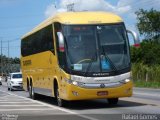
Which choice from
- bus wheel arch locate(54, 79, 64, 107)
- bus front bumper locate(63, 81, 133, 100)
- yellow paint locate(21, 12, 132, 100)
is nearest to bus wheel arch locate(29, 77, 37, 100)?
yellow paint locate(21, 12, 132, 100)

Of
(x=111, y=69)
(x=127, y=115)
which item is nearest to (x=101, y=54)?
(x=111, y=69)

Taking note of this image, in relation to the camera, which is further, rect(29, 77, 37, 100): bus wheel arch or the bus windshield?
rect(29, 77, 37, 100): bus wheel arch

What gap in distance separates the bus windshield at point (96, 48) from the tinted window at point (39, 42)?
81.2 inches

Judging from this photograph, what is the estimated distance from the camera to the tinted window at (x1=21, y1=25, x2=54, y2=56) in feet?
69.2

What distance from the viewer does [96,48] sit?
18.5 metres

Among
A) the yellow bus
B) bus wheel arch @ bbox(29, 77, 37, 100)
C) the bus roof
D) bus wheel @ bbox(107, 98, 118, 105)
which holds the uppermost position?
the bus roof

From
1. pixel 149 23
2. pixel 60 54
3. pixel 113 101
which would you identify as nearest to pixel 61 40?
pixel 60 54

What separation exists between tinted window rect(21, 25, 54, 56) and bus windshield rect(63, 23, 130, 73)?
2063 millimetres

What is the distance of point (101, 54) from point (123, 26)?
159 cm

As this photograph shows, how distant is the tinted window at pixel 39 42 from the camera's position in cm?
2110

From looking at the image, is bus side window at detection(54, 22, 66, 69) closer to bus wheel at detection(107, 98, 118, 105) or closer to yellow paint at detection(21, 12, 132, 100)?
yellow paint at detection(21, 12, 132, 100)

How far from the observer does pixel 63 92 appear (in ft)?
62.3

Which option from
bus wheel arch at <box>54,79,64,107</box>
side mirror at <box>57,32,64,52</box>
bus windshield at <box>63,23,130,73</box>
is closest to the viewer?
side mirror at <box>57,32,64,52</box>

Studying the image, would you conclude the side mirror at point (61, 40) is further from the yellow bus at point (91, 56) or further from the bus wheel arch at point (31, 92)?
the bus wheel arch at point (31, 92)
